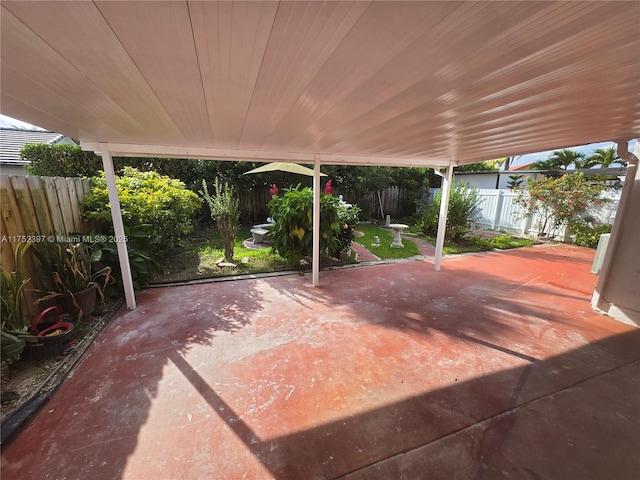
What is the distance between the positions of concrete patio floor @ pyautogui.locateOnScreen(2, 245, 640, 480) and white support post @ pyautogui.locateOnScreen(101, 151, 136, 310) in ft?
0.93

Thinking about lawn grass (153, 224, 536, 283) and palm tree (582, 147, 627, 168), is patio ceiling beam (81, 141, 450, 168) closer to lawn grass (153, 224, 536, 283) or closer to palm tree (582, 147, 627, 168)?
lawn grass (153, 224, 536, 283)

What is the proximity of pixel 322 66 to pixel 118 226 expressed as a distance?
331cm

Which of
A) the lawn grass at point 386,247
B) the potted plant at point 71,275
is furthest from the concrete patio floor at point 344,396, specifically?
the lawn grass at point 386,247

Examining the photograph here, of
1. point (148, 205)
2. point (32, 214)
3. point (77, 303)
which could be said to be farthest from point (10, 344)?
point (148, 205)

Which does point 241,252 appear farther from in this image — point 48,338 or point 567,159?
point 567,159

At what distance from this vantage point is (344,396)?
1.98 meters

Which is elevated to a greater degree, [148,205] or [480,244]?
[148,205]

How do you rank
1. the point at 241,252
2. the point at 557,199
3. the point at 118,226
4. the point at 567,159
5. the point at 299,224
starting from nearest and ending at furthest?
1. the point at 118,226
2. the point at 299,224
3. the point at 241,252
4. the point at 557,199
5. the point at 567,159

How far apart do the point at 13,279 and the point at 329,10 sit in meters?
3.25

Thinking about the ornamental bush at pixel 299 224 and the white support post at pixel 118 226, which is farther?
the ornamental bush at pixel 299 224

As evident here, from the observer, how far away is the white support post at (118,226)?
2.97 m

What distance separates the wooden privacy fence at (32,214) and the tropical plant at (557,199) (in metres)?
11.2

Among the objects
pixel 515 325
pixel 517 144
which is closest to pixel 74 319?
pixel 515 325

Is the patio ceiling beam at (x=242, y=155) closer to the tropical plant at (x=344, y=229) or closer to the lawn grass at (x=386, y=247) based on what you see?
the tropical plant at (x=344, y=229)
